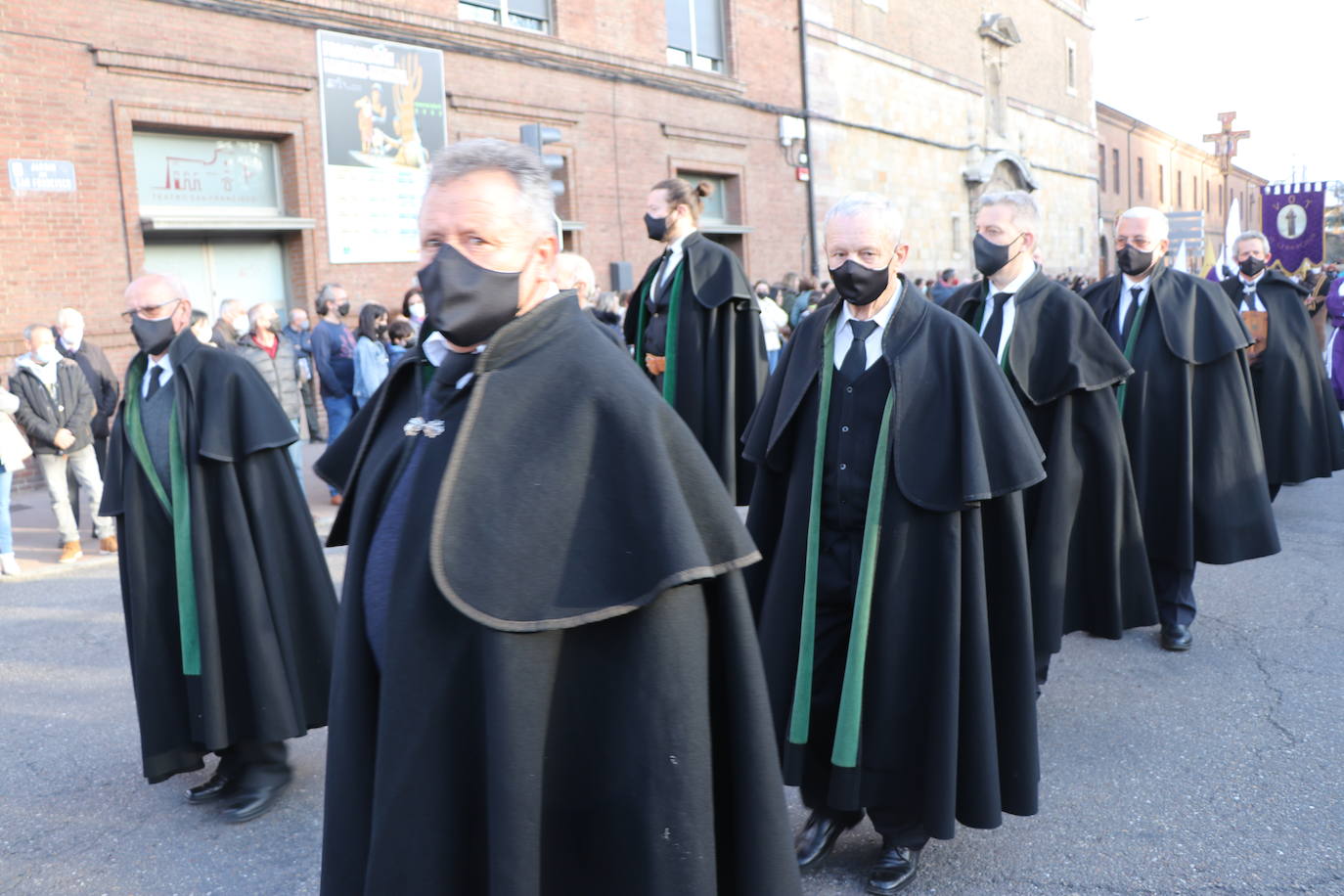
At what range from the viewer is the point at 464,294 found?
210 centimetres

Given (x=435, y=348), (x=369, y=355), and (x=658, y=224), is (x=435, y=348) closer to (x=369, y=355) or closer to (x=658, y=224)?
(x=658, y=224)

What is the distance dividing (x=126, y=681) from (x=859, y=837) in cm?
388

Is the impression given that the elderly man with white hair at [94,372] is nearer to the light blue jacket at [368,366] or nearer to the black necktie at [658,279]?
the light blue jacket at [368,366]

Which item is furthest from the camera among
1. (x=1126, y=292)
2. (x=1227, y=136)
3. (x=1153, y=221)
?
(x=1227, y=136)

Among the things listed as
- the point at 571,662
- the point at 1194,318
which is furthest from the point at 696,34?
the point at 571,662

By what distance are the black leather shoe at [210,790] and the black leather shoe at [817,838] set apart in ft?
7.15

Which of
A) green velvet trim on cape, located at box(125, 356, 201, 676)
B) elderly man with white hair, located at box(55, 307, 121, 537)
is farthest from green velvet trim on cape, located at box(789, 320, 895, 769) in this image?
elderly man with white hair, located at box(55, 307, 121, 537)

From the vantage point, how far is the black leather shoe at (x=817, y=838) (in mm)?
3680

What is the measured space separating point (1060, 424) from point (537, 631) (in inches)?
137

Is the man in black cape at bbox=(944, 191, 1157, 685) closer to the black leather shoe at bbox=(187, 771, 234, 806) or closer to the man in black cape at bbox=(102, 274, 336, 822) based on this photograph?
the man in black cape at bbox=(102, 274, 336, 822)

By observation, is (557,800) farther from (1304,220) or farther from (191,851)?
(1304,220)

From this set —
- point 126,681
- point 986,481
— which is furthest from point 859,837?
point 126,681

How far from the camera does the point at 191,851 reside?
402 centimetres

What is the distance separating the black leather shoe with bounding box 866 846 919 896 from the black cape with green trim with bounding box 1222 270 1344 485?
6.11 metres
